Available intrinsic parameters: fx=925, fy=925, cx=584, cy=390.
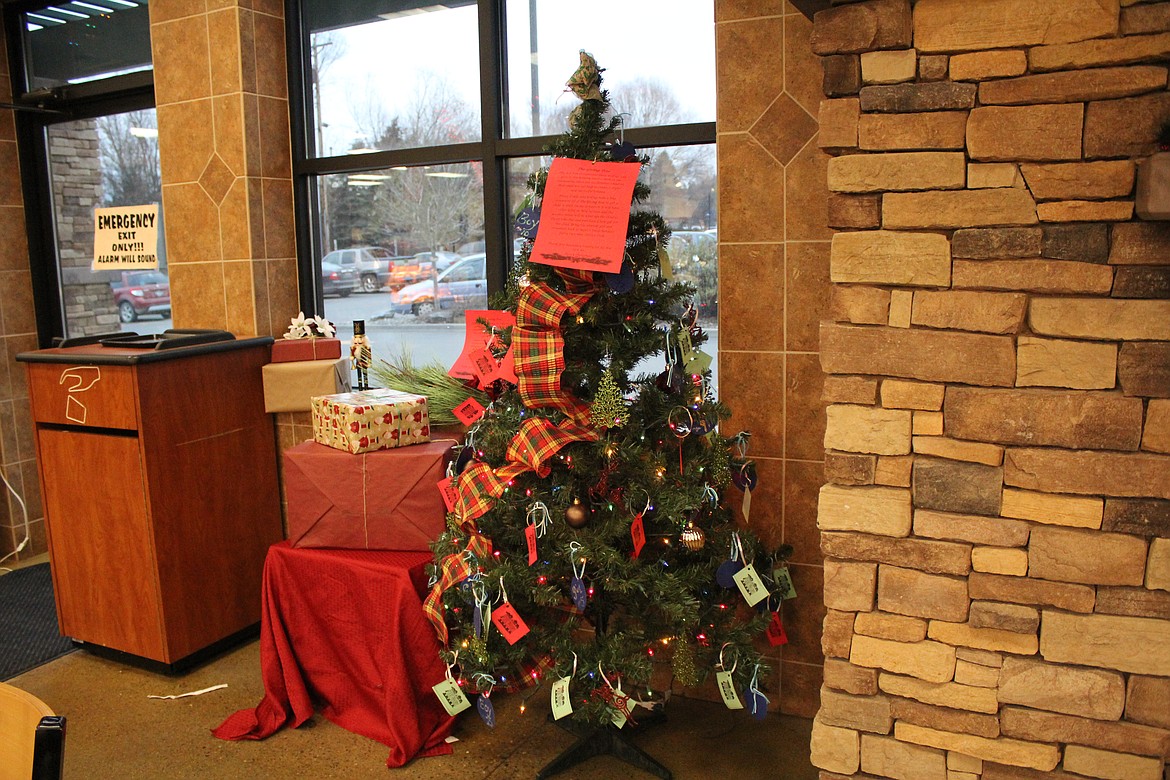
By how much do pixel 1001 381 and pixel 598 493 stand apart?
960 mm

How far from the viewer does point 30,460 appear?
13.5ft

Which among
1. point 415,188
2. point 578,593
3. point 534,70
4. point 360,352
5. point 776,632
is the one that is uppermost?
point 534,70

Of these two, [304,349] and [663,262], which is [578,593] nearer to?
[663,262]

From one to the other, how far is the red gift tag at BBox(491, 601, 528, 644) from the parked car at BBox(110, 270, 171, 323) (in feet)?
8.09

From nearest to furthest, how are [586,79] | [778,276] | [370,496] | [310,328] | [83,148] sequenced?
[586,79], [778,276], [370,496], [310,328], [83,148]

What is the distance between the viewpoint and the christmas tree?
211 cm

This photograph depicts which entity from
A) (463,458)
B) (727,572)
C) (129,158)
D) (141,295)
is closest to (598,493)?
(727,572)

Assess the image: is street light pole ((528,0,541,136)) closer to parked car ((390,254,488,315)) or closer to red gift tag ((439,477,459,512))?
parked car ((390,254,488,315))

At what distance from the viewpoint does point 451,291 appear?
10.5 ft

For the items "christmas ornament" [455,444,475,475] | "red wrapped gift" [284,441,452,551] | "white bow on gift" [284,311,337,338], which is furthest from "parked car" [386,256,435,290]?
"christmas ornament" [455,444,475,475]

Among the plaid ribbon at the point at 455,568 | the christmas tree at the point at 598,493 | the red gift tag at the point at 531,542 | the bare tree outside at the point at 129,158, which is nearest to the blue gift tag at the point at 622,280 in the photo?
the christmas tree at the point at 598,493

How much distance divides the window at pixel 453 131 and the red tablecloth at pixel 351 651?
912mm

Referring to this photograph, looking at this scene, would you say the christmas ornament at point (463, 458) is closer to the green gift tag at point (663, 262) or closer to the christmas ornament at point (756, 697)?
the green gift tag at point (663, 262)

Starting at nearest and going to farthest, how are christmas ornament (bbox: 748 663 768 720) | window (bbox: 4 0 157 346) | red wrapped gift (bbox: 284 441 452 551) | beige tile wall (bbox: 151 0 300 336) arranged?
christmas ornament (bbox: 748 663 768 720)
red wrapped gift (bbox: 284 441 452 551)
beige tile wall (bbox: 151 0 300 336)
window (bbox: 4 0 157 346)
